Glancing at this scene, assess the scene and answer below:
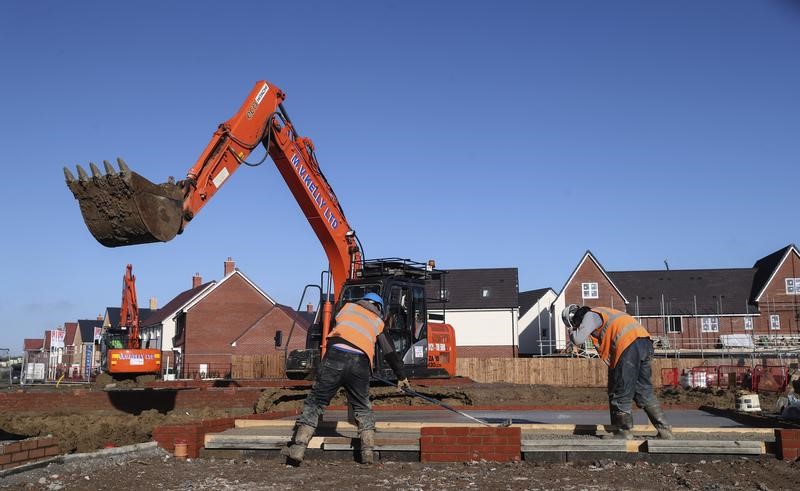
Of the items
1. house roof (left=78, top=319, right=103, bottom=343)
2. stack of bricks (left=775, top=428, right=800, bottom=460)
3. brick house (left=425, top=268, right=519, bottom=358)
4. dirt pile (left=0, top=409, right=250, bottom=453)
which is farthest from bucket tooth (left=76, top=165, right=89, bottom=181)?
house roof (left=78, top=319, right=103, bottom=343)

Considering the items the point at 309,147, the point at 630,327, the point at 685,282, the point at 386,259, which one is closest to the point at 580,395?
the point at 386,259

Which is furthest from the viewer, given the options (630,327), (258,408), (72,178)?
(258,408)

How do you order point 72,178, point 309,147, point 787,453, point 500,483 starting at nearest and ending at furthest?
point 500,483 < point 787,453 < point 72,178 < point 309,147

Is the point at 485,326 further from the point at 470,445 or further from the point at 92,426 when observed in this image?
the point at 470,445

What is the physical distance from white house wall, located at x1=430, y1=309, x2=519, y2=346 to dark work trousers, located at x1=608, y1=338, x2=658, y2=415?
4355 cm

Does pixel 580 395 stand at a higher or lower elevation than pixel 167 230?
lower

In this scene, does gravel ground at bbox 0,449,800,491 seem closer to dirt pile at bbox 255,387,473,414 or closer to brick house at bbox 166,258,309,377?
dirt pile at bbox 255,387,473,414

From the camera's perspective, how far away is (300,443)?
314 inches

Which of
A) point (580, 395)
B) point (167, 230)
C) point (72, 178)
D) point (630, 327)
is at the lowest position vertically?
point (580, 395)

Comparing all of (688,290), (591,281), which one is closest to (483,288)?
(591,281)

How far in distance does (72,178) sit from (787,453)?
9691 mm

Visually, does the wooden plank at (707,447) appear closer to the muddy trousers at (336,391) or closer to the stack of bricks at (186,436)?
the muddy trousers at (336,391)

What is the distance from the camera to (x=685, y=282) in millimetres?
55750

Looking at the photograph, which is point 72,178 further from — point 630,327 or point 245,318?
point 245,318
